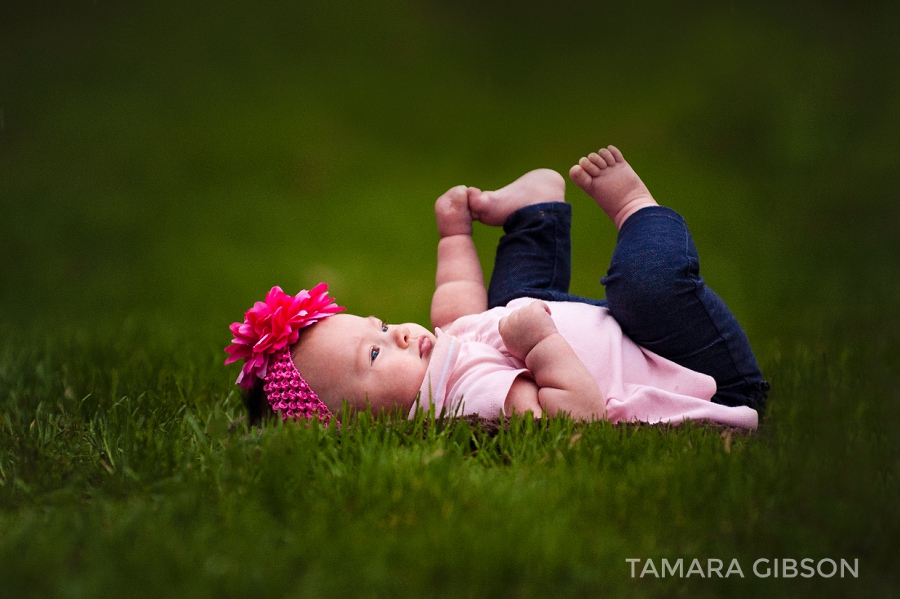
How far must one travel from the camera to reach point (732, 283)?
4027mm

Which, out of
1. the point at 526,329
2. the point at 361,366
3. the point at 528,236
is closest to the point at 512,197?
the point at 528,236

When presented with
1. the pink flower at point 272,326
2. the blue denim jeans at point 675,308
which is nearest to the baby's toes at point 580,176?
the blue denim jeans at point 675,308

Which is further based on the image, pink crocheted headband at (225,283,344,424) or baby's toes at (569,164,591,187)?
baby's toes at (569,164,591,187)

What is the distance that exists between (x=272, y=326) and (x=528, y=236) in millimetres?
789

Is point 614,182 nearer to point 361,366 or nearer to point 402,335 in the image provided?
point 402,335

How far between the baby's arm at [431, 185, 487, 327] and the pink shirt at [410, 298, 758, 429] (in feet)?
0.76

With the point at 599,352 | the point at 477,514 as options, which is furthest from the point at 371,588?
the point at 599,352

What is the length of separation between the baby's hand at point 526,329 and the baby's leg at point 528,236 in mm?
384

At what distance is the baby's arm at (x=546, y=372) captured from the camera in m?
1.83

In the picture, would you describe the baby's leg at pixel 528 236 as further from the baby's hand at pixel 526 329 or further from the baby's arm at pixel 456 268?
the baby's hand at pixel 526 329

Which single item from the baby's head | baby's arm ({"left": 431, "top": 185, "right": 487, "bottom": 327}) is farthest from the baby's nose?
baby's arm ({"left": 431, "top": 185, "right": 487, "bottom": 327})

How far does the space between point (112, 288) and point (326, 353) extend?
10.7 ft

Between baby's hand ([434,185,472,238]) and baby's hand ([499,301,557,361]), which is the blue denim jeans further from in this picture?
baby's hand ([434,185,472,238])

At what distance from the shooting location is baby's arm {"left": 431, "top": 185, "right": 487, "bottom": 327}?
231 cm
